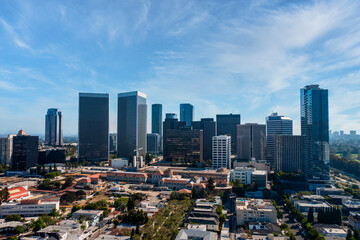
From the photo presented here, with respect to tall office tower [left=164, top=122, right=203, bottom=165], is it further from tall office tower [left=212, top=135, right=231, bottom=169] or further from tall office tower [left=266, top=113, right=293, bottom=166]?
tall office tower [left=266, top=113, right=293, bottom=166]

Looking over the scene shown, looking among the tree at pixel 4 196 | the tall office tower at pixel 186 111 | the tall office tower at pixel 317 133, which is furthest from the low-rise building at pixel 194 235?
the tall office tower at pixel 186 111

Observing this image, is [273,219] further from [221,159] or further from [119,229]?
[221,159]

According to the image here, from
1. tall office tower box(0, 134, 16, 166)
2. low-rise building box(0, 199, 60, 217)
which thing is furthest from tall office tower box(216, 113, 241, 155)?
low-rise building box(0, 199, 60, 217)

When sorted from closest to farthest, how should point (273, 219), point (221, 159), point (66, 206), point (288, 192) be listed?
point (273, 219) < point (66, 206) < point (288, 192) < point (221, 159)

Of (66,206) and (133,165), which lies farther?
(133,165)

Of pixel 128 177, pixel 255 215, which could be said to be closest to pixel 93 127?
pixel 128 177

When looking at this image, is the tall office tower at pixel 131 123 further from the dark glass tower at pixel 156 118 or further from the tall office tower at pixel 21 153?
the dark glass tower at pixel 156 118

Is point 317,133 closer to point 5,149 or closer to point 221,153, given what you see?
point 221,153

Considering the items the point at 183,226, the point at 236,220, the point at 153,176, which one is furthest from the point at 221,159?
the point at 183,226
